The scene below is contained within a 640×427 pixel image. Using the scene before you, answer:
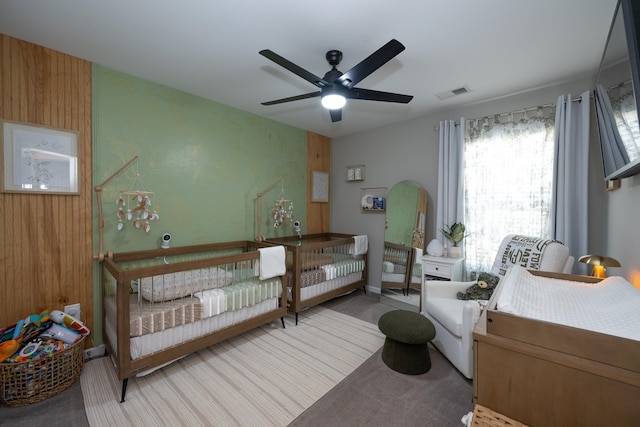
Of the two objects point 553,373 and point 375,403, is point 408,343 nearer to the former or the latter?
point 375,403

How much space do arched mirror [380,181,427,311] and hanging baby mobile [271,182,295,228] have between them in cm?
136

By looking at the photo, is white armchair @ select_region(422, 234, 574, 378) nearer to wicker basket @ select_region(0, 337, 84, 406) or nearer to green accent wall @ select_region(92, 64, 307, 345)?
green accent wall @ select_region(92, 64, 307, 345)

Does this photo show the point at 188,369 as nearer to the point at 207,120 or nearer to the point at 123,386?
the point at 123,386

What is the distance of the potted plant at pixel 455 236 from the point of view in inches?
113

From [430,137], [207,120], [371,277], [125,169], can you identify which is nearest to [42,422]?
[125,169]

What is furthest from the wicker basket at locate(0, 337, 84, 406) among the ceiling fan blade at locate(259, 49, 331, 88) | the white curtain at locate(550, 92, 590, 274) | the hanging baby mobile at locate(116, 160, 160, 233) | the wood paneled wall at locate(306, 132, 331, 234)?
the white curtain at locate(550, 92, 590, 274)

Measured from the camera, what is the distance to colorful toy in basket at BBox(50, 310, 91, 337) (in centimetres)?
186

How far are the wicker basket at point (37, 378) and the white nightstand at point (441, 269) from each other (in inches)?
116

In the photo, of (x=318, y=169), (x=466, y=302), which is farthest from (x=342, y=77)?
(x=318, y=169)

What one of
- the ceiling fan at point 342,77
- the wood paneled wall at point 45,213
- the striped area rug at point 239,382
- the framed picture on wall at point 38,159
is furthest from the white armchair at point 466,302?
the framed picture on wall at point 38,159

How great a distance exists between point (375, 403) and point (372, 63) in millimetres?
2093

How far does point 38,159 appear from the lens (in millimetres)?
1889

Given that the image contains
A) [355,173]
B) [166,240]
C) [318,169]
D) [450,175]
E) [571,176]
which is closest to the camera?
[571,176]

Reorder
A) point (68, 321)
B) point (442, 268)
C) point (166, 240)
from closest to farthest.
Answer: point (68, 321) → point (166, 240) → point (442, 268)
